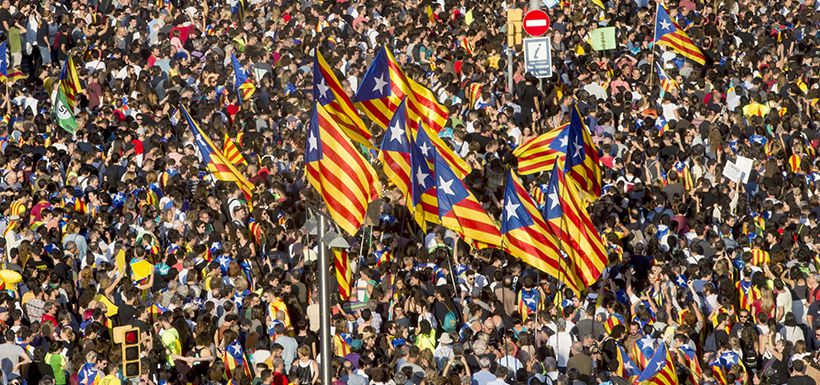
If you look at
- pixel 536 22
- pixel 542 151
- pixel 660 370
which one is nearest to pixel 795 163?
pixel 542 151

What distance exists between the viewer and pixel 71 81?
114 feet

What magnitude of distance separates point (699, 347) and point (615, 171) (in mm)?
4947

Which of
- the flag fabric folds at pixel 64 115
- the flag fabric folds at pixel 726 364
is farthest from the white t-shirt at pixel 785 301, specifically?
the flag fabric folds at pixel 64 115

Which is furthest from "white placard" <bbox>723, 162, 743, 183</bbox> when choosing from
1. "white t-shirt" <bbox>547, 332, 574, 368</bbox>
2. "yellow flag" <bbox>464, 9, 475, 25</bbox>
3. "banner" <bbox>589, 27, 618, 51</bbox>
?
"yellow flag" <bbox>464, 9, 475, 25</bbox>

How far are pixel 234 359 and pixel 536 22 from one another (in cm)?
1212

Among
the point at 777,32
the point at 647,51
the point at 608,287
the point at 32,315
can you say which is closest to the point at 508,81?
the point at 647,51

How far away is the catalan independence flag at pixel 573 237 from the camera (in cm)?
2581

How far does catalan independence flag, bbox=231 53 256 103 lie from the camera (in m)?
34.3

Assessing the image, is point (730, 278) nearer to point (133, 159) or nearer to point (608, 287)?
point (608, 287)

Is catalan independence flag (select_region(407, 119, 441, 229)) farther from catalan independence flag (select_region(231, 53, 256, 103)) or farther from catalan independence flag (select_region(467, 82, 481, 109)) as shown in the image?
catalan independence flag (select_region(231, 53, 256, 103))

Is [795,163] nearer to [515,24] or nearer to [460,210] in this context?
[515,24]

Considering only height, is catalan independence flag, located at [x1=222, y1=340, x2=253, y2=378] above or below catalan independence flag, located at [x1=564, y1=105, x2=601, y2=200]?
below

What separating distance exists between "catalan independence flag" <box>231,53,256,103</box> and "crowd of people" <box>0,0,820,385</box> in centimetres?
22

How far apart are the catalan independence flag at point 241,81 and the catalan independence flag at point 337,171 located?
10.2 m
